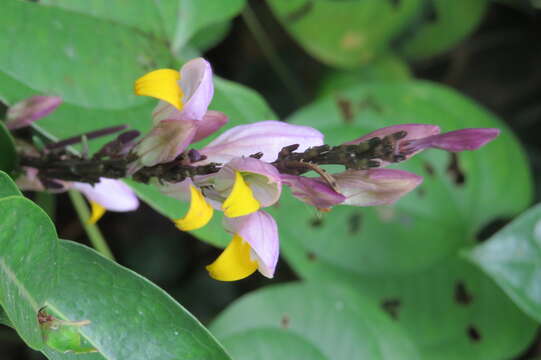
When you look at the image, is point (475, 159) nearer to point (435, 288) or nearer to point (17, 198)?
point (435, 288)

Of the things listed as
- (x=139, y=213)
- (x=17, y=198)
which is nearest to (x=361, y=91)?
(x=139, y=213)

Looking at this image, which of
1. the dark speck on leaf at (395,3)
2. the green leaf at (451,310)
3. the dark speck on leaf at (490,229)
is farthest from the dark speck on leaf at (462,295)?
the dark speck on leaf at (395,3)

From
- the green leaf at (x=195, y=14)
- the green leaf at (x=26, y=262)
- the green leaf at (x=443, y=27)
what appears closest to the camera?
the green leaf at (x=26, y=262)

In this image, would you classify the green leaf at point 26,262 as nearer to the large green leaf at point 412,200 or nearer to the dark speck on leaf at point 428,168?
the large green leaf at point 412,200

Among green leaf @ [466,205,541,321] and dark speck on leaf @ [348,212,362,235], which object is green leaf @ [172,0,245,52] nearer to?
dark speck on leaf @ [348,212,362,235]

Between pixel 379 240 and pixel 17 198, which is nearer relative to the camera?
pixel 17 198
